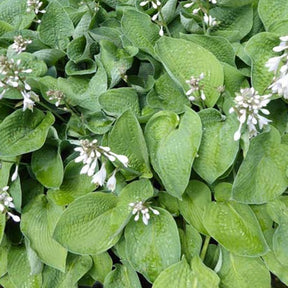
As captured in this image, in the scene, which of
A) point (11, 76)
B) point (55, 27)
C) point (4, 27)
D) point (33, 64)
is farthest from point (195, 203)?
point (4, 27)

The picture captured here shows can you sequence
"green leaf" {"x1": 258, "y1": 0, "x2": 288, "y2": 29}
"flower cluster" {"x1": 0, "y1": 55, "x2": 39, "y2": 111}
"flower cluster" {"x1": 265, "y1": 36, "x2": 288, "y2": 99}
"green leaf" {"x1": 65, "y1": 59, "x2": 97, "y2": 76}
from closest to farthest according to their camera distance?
"flower cluster" {"x1": 265, "y1": 36, "x2": 288, "y2": 99} → "flower cluster" {"x1": 0, "y1": 55, "x2": 39, "y2": 111} → "green leaf" {"x1": 258, "y1": 0, "x2": 288, "y2": 29} → "green leaf" {"x1": 65, "y1": 59, "x2": 97, "y2": 76}

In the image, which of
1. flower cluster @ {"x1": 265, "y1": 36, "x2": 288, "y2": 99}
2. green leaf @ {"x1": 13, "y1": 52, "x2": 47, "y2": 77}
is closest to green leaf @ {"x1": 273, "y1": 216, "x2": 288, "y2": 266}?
flower cluster @ {"x1": 265, "y1": 36, "x2": 288, "y2": 99}

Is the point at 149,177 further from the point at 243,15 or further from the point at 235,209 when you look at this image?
the point at 243,15

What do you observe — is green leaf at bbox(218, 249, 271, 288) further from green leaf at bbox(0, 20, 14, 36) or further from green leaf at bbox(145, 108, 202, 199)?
green leaf at bbox(0, 20, 14, 36)

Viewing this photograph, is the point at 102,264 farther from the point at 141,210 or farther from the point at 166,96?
the point at 166,96

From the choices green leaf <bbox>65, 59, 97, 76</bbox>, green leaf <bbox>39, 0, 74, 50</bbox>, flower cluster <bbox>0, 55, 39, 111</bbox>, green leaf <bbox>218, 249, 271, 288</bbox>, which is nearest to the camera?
flower cluster <bbox>0, 55, 39, 111</bbox>

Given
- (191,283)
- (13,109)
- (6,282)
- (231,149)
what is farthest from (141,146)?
(6,282)
